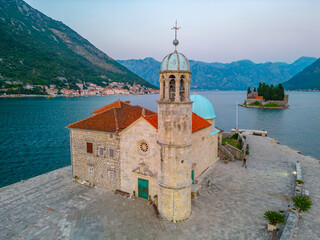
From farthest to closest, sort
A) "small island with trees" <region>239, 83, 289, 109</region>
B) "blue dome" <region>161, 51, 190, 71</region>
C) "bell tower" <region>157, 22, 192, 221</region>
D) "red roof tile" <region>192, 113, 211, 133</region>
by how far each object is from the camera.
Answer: "small island with trees" <region>239, 83, 289, 109</region>
"red roof tile" <region>192, 113, 211, 133</region>
"bell tower" <region>157, 22, 192, 221</region>
"blue dome" <region>161, 51, 190, 71</region>

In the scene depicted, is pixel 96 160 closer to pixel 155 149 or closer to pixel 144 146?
pixel 144 146

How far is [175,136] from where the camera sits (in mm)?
14148

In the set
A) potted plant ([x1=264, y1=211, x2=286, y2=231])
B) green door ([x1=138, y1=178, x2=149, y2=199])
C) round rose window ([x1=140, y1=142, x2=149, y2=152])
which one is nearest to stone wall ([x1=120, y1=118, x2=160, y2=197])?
round rose window ([x1=140, y1=142, x2=149, y2=152])

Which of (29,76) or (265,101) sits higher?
(29,76)

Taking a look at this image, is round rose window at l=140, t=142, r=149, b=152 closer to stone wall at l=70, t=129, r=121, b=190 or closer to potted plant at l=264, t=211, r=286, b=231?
stone wall at l=70, t=129, r=121, b=190

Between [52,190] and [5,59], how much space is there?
191462 mm

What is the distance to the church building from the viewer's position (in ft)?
46.4

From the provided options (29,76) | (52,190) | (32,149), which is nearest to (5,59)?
(29,76)

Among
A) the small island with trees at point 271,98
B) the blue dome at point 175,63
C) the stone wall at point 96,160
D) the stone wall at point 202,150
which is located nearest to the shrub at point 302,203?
the stone wall at point 202,150

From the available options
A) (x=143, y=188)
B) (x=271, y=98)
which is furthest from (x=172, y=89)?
(x=271, y=98)

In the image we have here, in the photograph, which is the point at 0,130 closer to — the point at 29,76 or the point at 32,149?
the point at 32,149

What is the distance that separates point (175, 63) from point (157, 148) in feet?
Result: 23.8

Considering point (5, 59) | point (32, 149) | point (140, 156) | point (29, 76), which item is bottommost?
point (32, 149)

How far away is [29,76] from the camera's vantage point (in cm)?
16750
